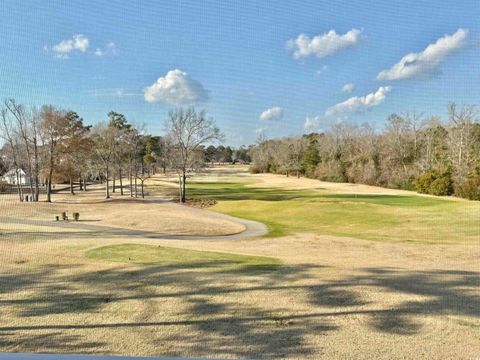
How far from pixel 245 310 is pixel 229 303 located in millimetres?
443

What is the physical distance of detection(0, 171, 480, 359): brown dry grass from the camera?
4.90 meters

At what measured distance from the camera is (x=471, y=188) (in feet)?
107

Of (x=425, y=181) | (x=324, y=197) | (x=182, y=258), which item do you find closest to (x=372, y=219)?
(x=324, y=197)

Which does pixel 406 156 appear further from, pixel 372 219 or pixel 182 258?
pixel 182 258

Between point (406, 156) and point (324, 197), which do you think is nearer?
point (324, 197)

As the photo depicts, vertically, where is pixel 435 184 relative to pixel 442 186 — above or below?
above

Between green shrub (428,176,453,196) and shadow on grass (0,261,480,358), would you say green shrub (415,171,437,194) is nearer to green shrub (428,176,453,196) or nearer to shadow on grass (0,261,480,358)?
green shrub (428,176,453,196)

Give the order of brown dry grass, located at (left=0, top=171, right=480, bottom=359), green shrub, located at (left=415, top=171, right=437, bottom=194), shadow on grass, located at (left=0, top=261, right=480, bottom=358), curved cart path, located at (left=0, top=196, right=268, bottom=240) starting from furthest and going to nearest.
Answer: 1. green shrub, located at (left=415, top=171, right=437, bottom=194)
2. curved cart path, located at (left=0, top=196, right=268, bottom=240)
3. shadow on grass, located at (left=0, top=261, right=480, bottom=358)
4. brown dry grass, located at (left=0, top=171, right=480, bottom=359)

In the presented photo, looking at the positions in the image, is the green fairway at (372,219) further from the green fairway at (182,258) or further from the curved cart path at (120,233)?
the green fairway at (182,258)

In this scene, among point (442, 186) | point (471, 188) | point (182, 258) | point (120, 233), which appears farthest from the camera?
point (442, 186)

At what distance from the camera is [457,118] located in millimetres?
39188

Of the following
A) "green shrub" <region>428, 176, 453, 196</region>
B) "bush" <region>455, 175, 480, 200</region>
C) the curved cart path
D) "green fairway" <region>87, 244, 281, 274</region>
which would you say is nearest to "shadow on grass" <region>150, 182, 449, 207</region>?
"bush" <region>455, 175, 480, 200</region>

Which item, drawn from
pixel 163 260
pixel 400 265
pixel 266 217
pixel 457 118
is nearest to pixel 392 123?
pixel 457 118

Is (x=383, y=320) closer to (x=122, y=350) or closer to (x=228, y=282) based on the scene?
(x=228, y=282)
